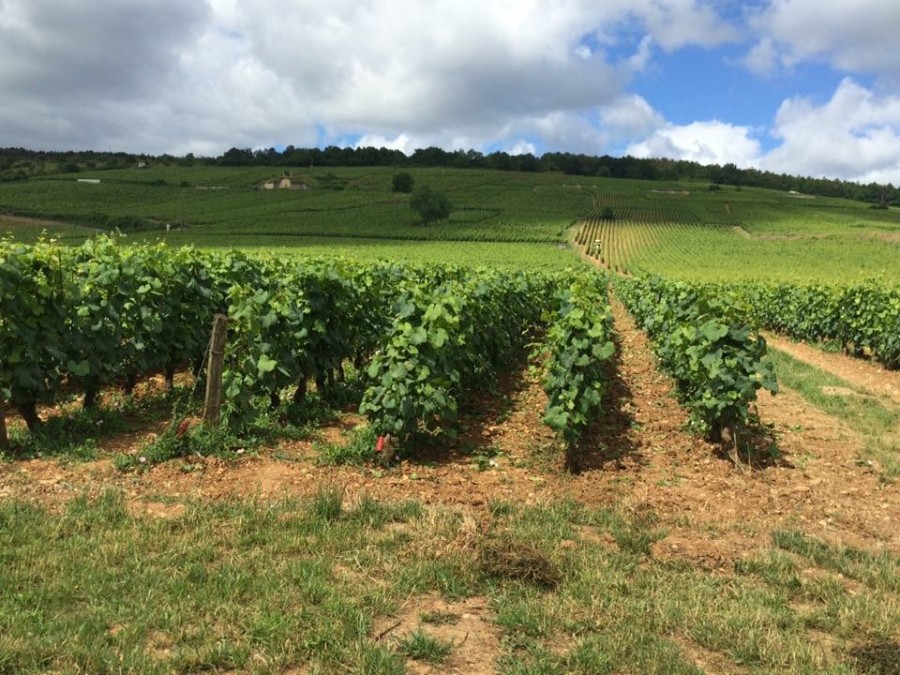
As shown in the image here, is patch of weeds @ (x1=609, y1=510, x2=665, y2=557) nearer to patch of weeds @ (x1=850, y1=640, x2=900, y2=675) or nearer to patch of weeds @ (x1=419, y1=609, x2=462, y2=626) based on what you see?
patch of weeds @ (x1=850, y1=640, x2=900, y2=675)

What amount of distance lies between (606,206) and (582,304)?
97779 millimetres

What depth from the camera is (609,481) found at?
264 inches

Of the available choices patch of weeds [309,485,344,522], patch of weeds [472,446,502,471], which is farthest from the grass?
patch of weeds [309,485,344,522]

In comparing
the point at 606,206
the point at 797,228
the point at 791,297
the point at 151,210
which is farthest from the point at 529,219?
the point at 791,297

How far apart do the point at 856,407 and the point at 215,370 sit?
33.1 ft

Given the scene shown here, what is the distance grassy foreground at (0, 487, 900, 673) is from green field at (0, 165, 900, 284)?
121 ft

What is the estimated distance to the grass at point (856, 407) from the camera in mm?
8039

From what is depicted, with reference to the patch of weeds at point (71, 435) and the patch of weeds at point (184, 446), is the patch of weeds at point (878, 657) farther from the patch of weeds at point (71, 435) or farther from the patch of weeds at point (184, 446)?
the patch of weeds at point (71, 435)

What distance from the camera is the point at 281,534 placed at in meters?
4.85

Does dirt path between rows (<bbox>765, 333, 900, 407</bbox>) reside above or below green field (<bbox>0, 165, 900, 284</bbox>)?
below

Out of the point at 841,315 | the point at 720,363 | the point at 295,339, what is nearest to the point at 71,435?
the point at 295,339

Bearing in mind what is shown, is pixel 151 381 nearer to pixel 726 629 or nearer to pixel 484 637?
pixel 484 637

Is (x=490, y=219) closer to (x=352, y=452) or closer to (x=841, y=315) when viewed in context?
(x=841, y=315)

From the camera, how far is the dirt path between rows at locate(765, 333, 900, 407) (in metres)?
13.6
